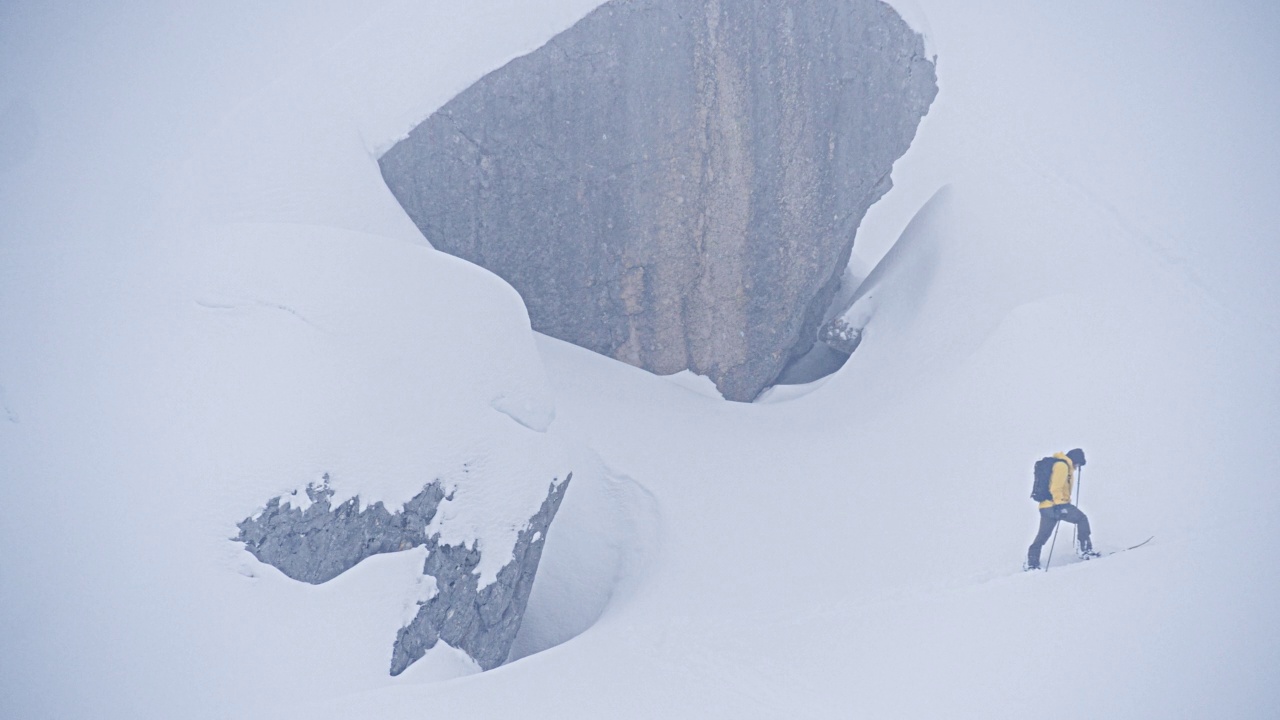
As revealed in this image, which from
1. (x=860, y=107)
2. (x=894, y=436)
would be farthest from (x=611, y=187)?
(x=894, y=436)

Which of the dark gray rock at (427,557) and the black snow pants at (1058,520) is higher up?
the black snow pants at (1058,520)

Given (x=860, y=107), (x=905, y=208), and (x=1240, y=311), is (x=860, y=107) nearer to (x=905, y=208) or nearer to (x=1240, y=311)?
(x=905, y=208)

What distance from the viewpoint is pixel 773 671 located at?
6188 mm

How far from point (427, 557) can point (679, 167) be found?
5282 millimetres

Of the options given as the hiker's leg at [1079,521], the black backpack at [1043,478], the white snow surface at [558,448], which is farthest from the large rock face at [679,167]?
the hiker's leg at [1079,521]

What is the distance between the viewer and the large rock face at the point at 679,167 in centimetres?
904

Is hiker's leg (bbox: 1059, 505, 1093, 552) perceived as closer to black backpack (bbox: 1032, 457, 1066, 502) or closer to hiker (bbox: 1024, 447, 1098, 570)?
hiker (bbox: 1024, 447, 1098, 570)

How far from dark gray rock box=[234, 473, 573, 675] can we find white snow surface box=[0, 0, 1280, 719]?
5.0 inches

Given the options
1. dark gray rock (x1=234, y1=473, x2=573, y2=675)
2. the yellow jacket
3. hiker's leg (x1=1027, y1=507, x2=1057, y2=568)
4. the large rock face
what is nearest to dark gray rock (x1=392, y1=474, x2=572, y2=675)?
dark gray rock (x1=234, y1=473, x2=573, y2=675)

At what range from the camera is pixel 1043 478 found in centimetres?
688

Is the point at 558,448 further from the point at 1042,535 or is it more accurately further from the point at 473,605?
the point at 1042,535

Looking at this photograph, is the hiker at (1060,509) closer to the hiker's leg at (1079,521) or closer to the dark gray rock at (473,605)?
the hiker's leg at (1079,521)

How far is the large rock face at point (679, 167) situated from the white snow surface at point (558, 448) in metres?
0.46

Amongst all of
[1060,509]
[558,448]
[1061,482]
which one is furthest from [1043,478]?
[558,448]
